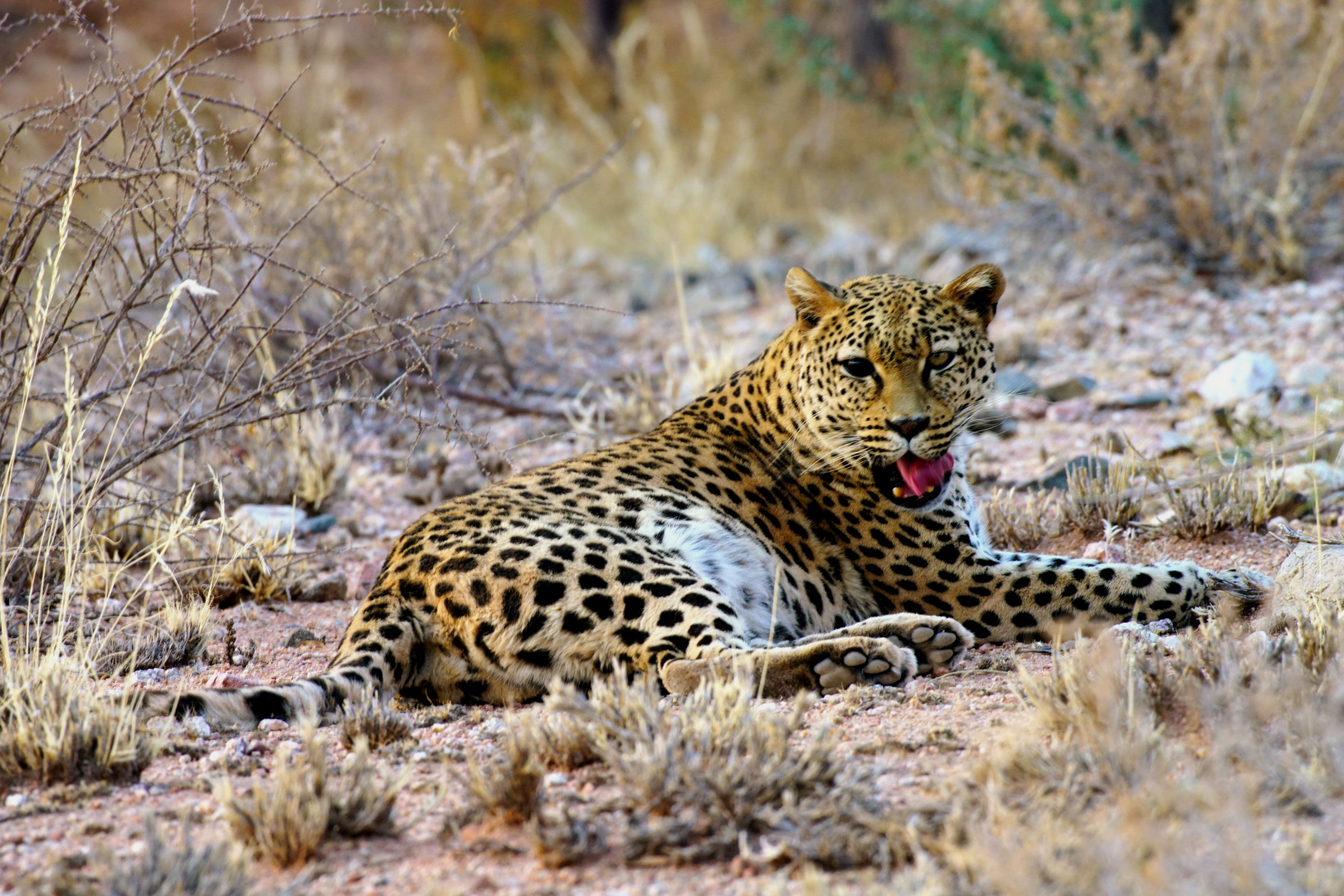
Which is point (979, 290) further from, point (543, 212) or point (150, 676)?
point (543, 212)

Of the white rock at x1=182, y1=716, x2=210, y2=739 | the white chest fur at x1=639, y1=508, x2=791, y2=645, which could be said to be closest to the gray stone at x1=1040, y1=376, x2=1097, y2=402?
the white chest fur at x1=639, y1=508, x2=791, y2=645

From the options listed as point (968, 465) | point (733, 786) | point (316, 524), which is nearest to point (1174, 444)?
point (968, 465)

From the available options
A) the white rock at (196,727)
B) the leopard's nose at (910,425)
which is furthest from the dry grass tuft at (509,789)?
the leopard's nose at (910,425)


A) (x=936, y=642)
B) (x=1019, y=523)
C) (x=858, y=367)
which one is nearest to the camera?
(x=936, y=642)

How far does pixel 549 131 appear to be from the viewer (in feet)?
49.6

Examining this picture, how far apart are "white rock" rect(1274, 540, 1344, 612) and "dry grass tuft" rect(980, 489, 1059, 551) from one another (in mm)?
1389

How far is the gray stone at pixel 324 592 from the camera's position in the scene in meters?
5.57

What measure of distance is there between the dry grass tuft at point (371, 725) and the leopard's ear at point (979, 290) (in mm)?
2524

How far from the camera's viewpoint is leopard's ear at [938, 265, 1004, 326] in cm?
489

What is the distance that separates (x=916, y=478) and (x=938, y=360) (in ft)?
1.38

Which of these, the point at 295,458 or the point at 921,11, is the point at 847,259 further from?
the point at 295,458

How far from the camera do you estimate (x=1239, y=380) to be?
734 cm

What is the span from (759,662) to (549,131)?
12203 mm

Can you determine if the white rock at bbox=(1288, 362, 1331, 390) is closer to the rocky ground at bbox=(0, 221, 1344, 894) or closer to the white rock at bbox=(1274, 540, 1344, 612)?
the rocky ground at bbox=(0, 221, 1344, 894)
